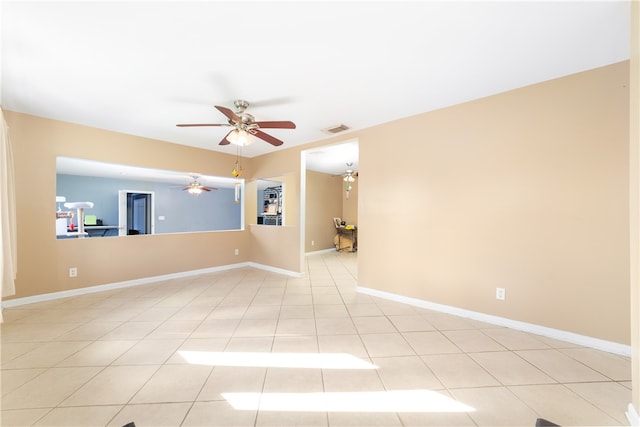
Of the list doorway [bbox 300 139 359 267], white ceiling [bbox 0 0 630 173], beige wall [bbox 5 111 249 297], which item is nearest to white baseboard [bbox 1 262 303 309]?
beige wall [bbox 5 111 249 297]

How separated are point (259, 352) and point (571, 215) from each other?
3.24 meters

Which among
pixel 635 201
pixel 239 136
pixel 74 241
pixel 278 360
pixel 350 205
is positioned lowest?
pixel 278 360

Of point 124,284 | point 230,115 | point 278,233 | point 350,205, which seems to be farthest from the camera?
point 350,205

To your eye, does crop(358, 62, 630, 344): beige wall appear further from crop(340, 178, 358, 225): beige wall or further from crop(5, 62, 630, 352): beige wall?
crop(340, 178, 358, 225): beige wall

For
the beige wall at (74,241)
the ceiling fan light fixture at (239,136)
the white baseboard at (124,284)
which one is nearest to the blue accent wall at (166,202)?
the white baseboard at (124,284)

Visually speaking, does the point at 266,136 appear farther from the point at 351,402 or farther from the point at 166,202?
the point at 166,202

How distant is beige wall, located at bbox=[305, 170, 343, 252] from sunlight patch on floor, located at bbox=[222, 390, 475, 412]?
545cm

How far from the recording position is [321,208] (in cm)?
752

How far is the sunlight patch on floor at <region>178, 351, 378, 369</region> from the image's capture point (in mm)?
1916

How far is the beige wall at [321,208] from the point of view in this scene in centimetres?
714

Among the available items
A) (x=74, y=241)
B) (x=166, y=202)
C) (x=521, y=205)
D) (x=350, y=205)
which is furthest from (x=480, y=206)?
(x=166, y=202)

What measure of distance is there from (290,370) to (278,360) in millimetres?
178

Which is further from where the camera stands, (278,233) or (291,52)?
(278,233)

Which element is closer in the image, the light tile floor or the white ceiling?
the light tile floor
